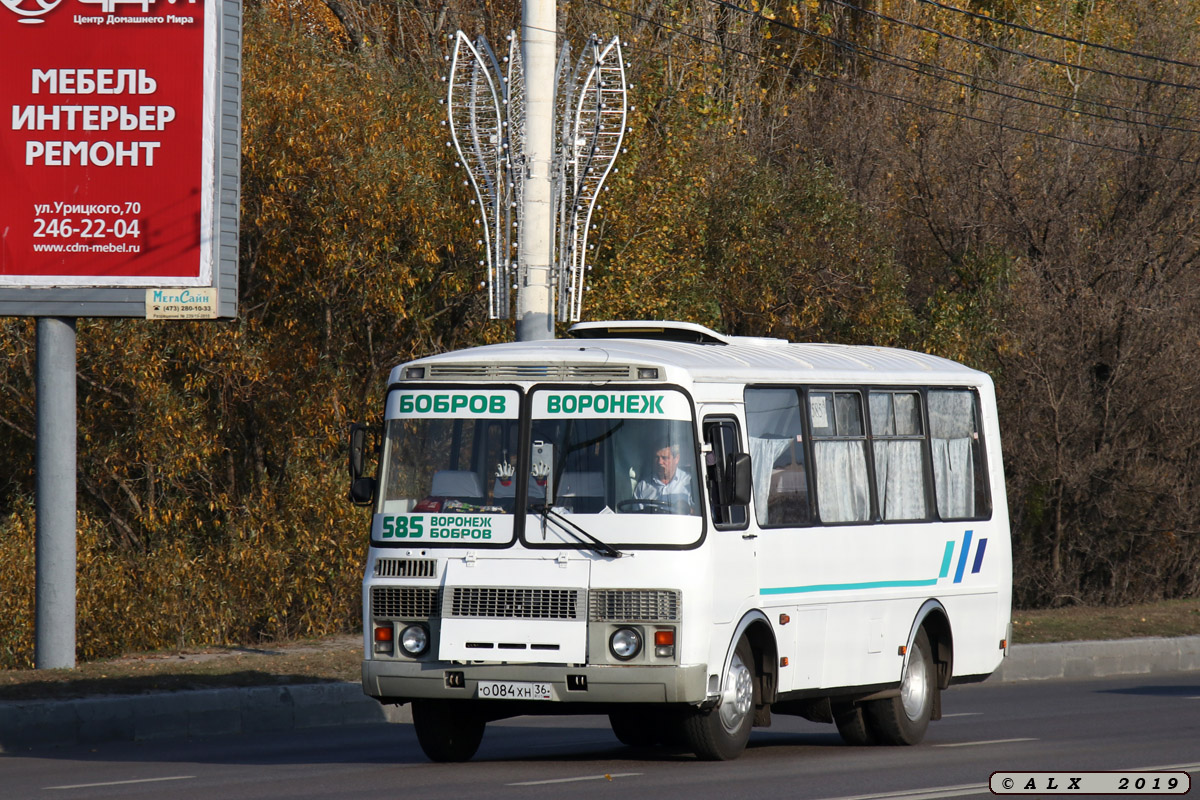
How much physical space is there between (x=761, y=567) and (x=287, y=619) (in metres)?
12.1

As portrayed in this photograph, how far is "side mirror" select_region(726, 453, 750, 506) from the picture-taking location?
10.5 m

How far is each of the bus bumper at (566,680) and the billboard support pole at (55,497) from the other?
6371mm

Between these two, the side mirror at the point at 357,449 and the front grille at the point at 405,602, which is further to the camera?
the side mirror at the point at 357,449

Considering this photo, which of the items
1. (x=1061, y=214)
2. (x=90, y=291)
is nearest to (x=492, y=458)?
(x=90, y=291)

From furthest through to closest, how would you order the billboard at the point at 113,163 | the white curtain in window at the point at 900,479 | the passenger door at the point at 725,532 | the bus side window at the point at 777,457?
the billboard at the point at 113,163 < the white curtain in window at the point at 900,479 < the bus side window at the point at 777,457 < the passenger door at the point at 725,532

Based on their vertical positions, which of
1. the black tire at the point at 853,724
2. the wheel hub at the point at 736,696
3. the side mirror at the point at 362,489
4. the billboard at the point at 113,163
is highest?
the billboard at the point at 113,163

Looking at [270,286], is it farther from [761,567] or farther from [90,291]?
[761,567]

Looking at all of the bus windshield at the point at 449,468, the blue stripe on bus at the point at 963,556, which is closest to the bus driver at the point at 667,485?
the bus windshield at the point at 449,468

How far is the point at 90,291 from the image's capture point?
52.9ft

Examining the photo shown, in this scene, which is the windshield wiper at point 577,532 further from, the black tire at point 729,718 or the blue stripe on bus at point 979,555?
the blue stripe on bus at point 979,555

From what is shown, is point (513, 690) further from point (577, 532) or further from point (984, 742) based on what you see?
point (984, 742)

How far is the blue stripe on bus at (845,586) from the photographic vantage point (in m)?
11.3

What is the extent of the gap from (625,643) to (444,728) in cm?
155

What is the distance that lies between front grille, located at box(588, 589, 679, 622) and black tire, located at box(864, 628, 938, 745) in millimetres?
2946
